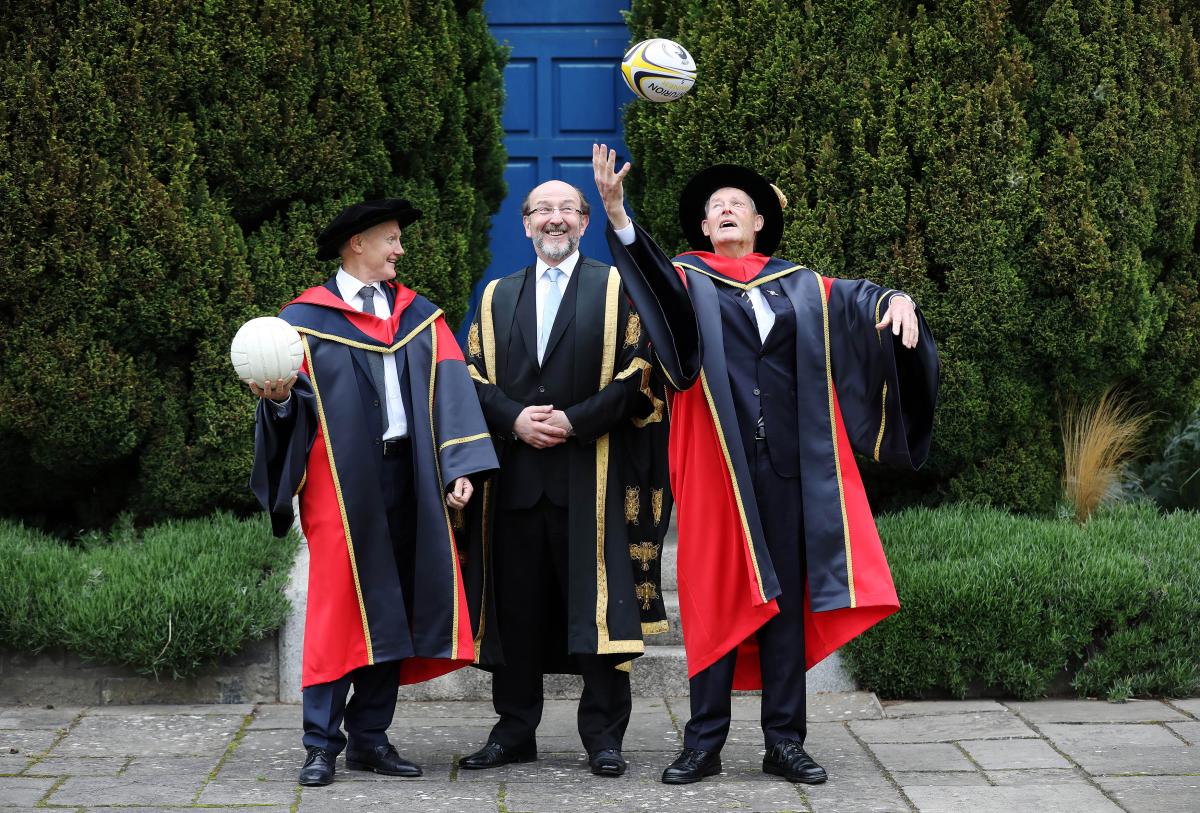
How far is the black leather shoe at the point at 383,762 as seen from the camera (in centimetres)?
500

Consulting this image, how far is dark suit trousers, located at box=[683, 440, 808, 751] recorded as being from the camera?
5.02 meters

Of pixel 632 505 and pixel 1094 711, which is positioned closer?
pixel 632 505

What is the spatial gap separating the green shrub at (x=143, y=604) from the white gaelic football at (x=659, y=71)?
2.62 metres

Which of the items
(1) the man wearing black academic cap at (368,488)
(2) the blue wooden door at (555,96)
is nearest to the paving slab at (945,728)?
(1) the man wearing black academic cap at (368,488)

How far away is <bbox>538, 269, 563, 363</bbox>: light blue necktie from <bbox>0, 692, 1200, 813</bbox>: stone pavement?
57.6 inches

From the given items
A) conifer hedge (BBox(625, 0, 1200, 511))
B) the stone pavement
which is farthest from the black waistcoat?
conifer hedge (BBox(625, 0, 1200, 511))

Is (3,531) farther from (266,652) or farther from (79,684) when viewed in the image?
(266,652)

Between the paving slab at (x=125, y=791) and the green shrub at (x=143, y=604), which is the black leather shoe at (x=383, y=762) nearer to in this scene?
the paving slab at (x=125, y=791)

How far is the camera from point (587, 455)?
5113mm

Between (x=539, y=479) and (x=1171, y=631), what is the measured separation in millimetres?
2799

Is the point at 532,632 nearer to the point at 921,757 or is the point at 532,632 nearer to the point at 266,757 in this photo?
the point at 266,757

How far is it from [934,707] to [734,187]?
2.27 m

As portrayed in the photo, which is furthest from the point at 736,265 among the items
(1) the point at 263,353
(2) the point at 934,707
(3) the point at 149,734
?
(3) the point at 149,734

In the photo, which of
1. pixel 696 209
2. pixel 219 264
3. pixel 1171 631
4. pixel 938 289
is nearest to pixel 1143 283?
pixel 938 289
